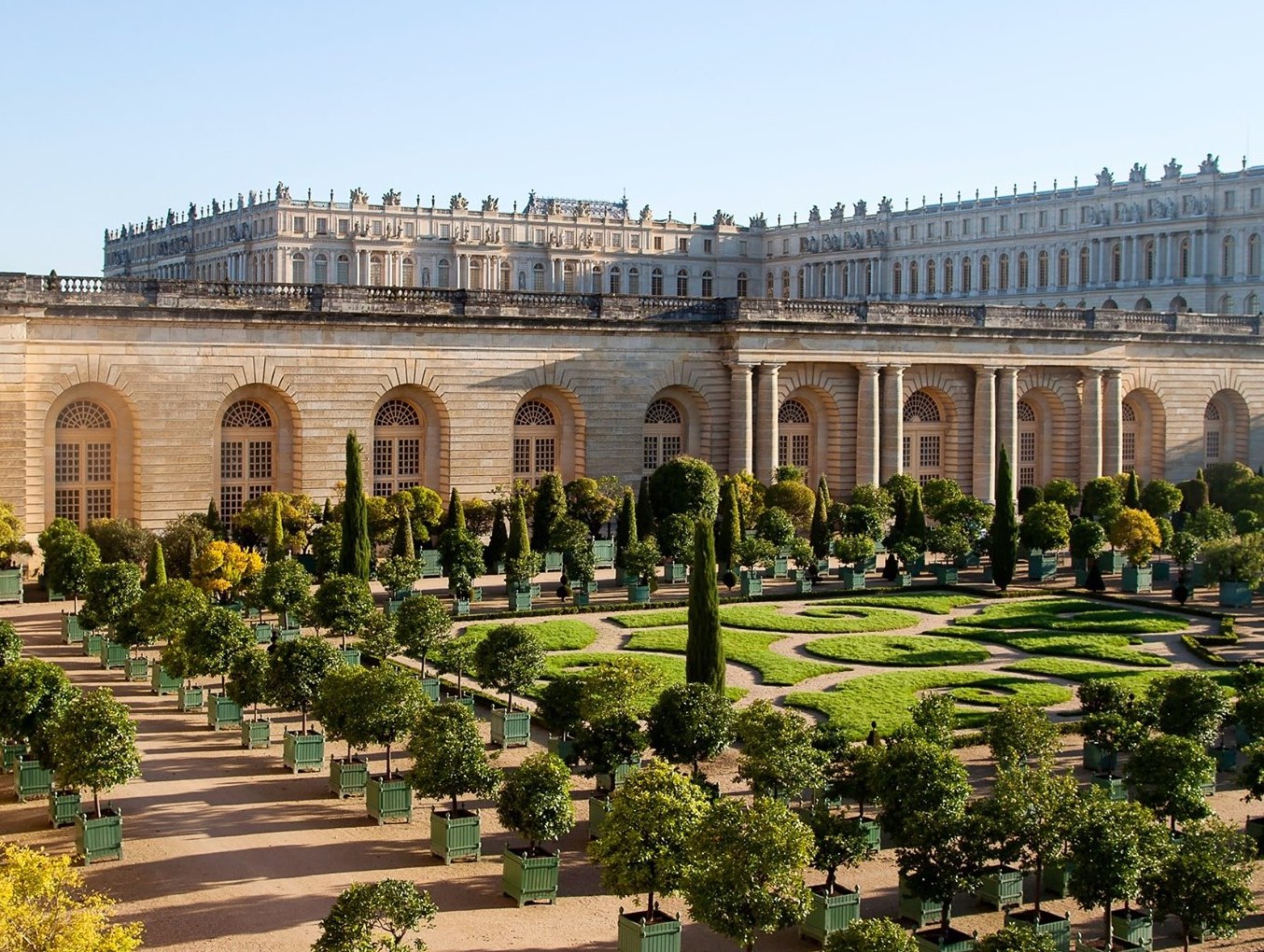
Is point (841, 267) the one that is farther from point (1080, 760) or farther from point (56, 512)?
point (1080, 760)

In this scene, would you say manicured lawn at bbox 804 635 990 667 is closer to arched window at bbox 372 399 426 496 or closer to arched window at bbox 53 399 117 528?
arched window at bbox 372 399 426 496

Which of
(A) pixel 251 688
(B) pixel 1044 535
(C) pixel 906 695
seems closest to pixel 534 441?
(B) pixel 1044 535

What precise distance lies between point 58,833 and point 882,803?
1155 centimetres

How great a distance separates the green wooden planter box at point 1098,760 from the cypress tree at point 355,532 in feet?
63.9

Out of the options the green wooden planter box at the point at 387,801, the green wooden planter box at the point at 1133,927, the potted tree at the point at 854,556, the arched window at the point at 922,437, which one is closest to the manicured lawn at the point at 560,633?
the potted tree at the point at 854,556

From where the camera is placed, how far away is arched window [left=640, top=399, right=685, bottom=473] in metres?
58.9

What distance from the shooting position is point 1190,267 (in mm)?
116375

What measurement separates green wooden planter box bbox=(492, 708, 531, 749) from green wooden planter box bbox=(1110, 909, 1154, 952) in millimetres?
11918

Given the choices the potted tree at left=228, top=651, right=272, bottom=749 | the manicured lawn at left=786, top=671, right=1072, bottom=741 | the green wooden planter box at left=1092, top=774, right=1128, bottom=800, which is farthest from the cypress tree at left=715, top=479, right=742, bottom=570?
the green wooden planter box at left=1092, top=774, right=1128, bottom=800

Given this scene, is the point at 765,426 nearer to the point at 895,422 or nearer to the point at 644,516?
the point at 895,422

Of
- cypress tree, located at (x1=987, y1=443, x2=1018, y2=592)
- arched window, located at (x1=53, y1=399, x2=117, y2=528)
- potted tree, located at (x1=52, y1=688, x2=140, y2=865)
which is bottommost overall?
potted tree, located at (x1=52, y1=688, x2=140, y2=865)

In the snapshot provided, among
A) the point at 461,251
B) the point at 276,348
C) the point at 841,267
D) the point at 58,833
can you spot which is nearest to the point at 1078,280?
the point at 841,267

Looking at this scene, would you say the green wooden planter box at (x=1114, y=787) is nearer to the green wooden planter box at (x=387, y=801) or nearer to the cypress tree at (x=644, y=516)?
the green wooden planter box at (x=387, y=801)

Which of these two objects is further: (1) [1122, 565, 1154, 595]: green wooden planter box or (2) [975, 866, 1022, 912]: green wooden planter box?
(1) [1122, 565, 1154, 595]: green wooden planter box
